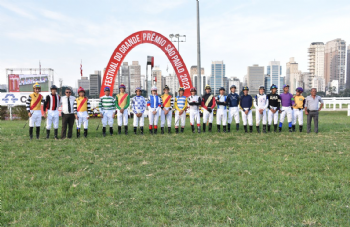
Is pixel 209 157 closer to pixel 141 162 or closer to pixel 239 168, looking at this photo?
pixel 239 168

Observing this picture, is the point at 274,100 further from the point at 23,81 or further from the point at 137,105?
the point at 23,81

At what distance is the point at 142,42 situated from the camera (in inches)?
594

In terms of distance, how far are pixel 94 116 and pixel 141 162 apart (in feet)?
51.5

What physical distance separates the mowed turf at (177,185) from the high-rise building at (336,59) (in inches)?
6108

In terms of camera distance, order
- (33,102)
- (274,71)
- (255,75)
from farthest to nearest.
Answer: (274,71) < (255,75) < (33,102)

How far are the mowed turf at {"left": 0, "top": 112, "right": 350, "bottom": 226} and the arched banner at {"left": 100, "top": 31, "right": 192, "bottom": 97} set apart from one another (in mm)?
6806

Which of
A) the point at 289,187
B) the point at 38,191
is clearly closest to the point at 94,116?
the point at 38,191

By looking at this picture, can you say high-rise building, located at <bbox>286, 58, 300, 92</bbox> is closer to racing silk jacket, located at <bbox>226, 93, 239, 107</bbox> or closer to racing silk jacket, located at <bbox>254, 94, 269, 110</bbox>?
racing silk jacket, located at <bbox>254, 94, 269, 110</bbox>

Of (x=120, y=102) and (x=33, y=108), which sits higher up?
(x=120, y=102)

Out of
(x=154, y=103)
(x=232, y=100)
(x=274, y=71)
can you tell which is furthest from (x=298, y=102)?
(x=274, y=71)

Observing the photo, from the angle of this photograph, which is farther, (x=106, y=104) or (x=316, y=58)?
A: (x=316, y=58)

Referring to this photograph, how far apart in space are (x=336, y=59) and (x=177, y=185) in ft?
532

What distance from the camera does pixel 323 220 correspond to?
3.54m

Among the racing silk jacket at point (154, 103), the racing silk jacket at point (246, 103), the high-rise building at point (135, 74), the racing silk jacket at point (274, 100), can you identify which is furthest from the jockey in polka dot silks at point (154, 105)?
the high-rise building at point (135, 74)
